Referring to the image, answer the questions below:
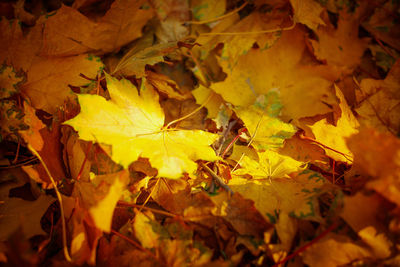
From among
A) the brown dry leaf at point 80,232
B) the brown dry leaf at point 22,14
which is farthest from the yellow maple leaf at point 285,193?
the brown dry leaf at point 22,14

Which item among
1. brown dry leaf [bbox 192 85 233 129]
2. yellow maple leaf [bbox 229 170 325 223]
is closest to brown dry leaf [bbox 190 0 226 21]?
brown dry leaf [bbox 192 85 233 129]

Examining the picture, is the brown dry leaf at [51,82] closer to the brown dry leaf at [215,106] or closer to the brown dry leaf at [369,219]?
the brown dry leaf at [215,106]

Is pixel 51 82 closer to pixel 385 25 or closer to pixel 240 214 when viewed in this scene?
pixel 240 214

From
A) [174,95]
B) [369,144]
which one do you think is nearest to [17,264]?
[174,95]

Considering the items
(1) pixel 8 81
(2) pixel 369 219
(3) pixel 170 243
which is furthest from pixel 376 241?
(1) pixel 8 81

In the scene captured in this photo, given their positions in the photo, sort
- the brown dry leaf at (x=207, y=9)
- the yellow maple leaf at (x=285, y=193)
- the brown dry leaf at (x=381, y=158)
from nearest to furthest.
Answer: the brown dry leaf at (x=381, y=158) < the yellow maple leaf at (x=285, y=193) < the brown dry leaf at (x=207, y=9)

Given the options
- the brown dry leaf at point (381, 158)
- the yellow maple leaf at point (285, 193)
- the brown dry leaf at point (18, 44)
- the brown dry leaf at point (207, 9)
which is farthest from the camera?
the brown dry leaf at point (207, 9)

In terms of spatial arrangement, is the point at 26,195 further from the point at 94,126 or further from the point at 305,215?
the point at 305,215
